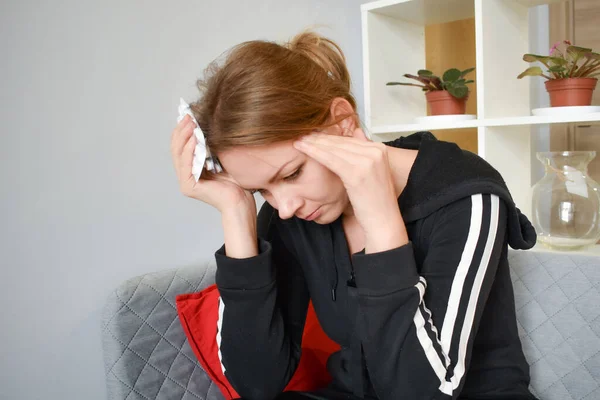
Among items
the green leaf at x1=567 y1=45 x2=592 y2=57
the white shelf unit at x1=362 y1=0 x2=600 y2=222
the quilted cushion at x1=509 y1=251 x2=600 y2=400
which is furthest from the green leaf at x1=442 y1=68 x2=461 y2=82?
the quilted cushion at x1=509 y1=251 x2=600 y2=400

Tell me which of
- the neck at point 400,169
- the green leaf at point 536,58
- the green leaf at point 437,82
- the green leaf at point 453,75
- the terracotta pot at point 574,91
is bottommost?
the neck at point 400,169

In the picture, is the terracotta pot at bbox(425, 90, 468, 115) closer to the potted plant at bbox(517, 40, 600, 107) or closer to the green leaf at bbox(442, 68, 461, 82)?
the green leaf at bbox(442, 68, 461, 82)

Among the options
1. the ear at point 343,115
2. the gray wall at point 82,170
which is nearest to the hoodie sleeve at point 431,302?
the ear at point 343,115

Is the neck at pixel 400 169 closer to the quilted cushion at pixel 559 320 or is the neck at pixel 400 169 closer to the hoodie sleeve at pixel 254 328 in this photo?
the hoodie sleeve at pixel 254 328

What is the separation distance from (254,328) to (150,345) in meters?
0.28

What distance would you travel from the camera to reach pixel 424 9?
197 cm

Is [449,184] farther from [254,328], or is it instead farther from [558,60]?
[558,60]

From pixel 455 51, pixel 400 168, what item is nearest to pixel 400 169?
pixel 400 168

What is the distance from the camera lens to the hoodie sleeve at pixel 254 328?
115 cm

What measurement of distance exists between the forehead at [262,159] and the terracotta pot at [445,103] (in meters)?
1.02

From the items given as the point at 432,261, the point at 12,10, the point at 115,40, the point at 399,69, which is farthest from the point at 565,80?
the point at 12,10

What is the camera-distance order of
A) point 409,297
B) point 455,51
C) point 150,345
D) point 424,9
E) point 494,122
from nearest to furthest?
1. point 409,297
2. point 150,345
3. point 494,122
4. point 424,9
5. point 455,51

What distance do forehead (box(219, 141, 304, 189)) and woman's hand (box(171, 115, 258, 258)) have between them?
0.19 meters

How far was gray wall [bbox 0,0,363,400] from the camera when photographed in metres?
Result: 1.23
